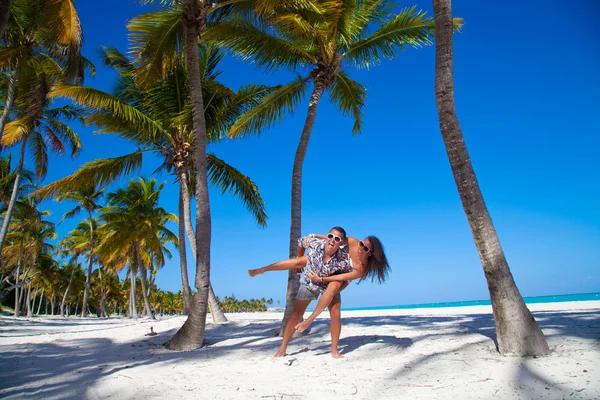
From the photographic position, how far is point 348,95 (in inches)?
439

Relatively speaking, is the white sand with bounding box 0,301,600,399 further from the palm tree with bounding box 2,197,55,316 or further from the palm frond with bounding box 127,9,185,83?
the palm tree with bounding box 2,197,55,316

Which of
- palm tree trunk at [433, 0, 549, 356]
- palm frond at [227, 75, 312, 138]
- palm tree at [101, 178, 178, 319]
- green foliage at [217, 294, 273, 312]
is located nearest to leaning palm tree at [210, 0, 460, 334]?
palm frond at [227, 75, 312, 138]

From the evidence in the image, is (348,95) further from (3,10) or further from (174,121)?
(3,10)

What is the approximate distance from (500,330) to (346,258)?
1892 millimetres

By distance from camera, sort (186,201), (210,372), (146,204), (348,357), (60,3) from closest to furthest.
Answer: (210,372), (348,357), (60,3), (186,201), (146,204)

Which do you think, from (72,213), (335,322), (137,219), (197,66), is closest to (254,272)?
(335,322)

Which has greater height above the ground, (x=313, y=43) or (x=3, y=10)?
(x=313, y=43)

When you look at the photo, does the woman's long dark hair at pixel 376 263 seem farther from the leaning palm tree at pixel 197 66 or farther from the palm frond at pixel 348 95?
the palm frond at pixel 348 95

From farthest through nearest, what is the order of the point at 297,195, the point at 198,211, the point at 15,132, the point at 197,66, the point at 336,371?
the point at 15,132 < the point at 297,195 < the point at 197,66 < the point at 198,211 < the point at 336,371

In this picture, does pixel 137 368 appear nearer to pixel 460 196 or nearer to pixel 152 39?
pixel 460 196

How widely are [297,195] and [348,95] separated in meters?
4.40

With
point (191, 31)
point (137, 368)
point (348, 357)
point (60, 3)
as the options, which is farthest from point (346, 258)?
point (60, 3)

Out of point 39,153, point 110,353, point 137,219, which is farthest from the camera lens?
point 137,219

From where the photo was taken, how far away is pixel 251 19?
9164mm
